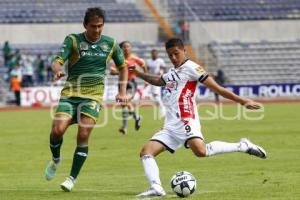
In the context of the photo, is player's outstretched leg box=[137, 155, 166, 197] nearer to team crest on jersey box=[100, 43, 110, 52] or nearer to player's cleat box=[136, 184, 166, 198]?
player's cleat box=[136, 184, 166, 198]

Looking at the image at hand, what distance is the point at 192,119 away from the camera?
37.5ft

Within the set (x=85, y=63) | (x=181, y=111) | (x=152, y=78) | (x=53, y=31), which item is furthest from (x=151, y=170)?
(x=53, y=31)

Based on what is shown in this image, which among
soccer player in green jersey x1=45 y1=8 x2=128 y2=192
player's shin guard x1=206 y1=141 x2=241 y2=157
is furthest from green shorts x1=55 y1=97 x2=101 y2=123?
player's shin guard x1=206 y1=141 x2=241 y2=157

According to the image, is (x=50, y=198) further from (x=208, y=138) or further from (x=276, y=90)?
(x=276, y=90)

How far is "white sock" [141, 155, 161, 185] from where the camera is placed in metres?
11.0

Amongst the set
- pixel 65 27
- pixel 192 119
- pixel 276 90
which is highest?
pixel 192 119

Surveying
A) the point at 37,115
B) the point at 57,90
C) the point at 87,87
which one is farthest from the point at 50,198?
the point at 57,90

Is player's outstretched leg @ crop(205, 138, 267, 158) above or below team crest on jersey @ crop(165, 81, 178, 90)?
below

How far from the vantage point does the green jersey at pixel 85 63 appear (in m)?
12.0

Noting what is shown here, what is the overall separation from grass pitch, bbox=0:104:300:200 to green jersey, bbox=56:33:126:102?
1.35 meters

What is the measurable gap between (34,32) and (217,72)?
31.2 feet

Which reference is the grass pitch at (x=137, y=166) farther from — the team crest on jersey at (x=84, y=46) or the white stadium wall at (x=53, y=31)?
the white stadium wall at (x=53, y=31)

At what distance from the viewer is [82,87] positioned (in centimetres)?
1211

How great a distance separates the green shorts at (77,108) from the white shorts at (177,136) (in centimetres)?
109
